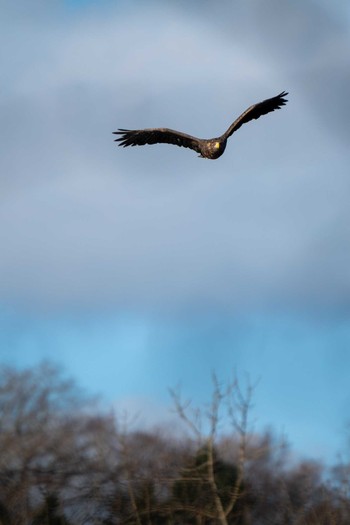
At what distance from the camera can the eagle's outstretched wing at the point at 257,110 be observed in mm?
19625

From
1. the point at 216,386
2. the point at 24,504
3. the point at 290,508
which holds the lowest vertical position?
the point at 24,504

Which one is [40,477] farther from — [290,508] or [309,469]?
[309,469]

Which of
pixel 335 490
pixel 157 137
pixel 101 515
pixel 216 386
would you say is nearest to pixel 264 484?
pixel 335 490

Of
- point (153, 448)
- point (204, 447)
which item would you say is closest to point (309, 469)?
point (153, 448)

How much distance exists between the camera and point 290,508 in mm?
21469

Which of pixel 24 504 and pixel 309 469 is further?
pixel 309 469

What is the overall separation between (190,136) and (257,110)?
160 cm

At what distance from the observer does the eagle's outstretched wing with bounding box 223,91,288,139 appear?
19625 mm

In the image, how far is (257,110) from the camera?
68.4 ft

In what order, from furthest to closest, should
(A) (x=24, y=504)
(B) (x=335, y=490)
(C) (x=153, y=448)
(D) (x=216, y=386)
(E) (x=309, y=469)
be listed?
(E) (x=309, y=469)
(C) (x=153, y=448)
(B) (x=335, y=490)
(D) (x=216, y=386)
(A) (x=24, y=504)

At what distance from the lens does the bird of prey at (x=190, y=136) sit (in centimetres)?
1909

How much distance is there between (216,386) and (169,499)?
2.21 m

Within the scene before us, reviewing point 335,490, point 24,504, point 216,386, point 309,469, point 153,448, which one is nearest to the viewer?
point 24,504

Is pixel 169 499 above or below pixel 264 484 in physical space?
below
